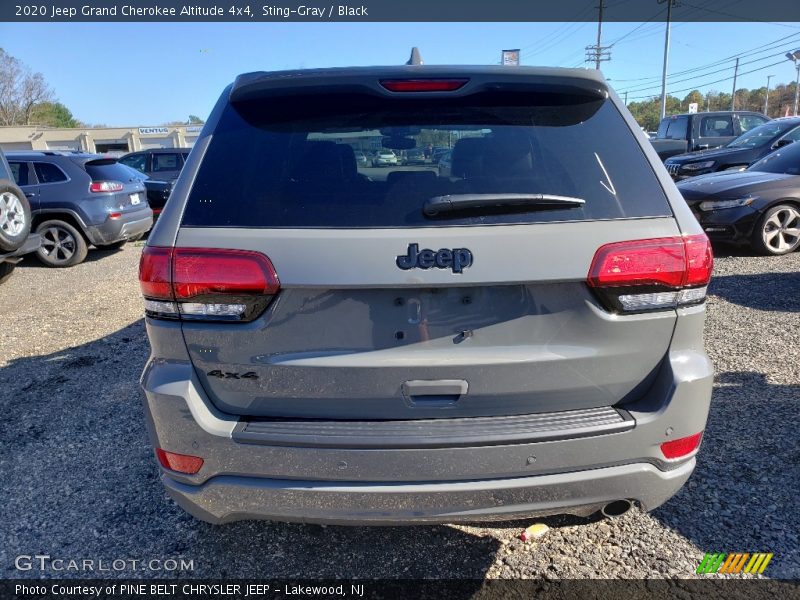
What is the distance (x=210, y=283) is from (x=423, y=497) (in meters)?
0.99

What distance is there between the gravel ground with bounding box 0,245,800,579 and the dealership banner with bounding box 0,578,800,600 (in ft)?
0.16

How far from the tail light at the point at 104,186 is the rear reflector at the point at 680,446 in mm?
9558

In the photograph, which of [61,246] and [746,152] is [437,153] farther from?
[746,152]

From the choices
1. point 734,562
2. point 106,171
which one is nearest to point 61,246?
point 106,171

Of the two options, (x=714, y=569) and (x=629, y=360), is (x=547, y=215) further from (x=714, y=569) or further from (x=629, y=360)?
(x=714, y=569)

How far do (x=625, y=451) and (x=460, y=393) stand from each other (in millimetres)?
590

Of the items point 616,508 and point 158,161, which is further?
point 158,161

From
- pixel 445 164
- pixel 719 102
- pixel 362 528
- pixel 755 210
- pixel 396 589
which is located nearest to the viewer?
pixel 445 164

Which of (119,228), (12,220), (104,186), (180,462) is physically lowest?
(119,228)

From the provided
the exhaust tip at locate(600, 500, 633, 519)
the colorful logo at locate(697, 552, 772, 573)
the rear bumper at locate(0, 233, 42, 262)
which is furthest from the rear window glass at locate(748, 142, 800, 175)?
the rear bumper at locate(0, 233, 42, 262)

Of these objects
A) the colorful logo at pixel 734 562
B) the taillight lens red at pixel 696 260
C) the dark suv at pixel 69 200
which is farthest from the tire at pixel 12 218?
the colorful logo at pixel 734 562

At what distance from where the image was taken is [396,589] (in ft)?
7.45

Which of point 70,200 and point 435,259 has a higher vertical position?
point 435,259

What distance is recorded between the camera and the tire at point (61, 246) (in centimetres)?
905
